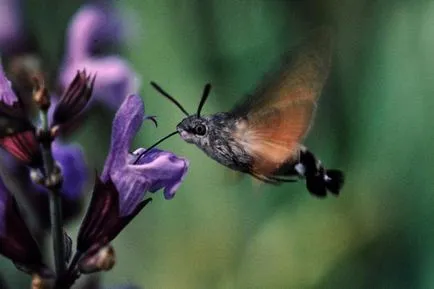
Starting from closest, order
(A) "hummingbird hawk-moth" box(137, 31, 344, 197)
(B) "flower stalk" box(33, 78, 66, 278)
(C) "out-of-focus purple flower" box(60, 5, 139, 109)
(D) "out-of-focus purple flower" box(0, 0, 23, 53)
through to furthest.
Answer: (B) "flower stalk" box(33, 78, 66, 278) → (A) "hummingbird hawk-moth" box(137, 31, 344, 197) → (C) "out-of-focus purple flower" box(60, 5, 139, 109) → (D) "out-of-focus purple flower" box(0, 0, 23, 53)

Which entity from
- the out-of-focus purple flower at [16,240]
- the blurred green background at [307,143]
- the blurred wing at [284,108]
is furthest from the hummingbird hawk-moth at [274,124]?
the blurred green background at [307,143]

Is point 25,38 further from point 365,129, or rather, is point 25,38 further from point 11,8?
point 365,129

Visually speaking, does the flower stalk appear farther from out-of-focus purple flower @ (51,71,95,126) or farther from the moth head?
the moth head

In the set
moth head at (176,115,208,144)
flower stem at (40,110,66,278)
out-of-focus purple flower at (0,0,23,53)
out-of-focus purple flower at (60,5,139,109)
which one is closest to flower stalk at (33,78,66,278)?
flower stem at (40,110,66,278)

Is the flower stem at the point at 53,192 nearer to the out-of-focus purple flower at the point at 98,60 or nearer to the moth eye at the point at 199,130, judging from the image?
the moth eye at the point at 199,130

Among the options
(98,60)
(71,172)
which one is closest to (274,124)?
(71,172)

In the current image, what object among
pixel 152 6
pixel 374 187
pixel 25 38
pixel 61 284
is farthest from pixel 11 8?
pixel 61 284
